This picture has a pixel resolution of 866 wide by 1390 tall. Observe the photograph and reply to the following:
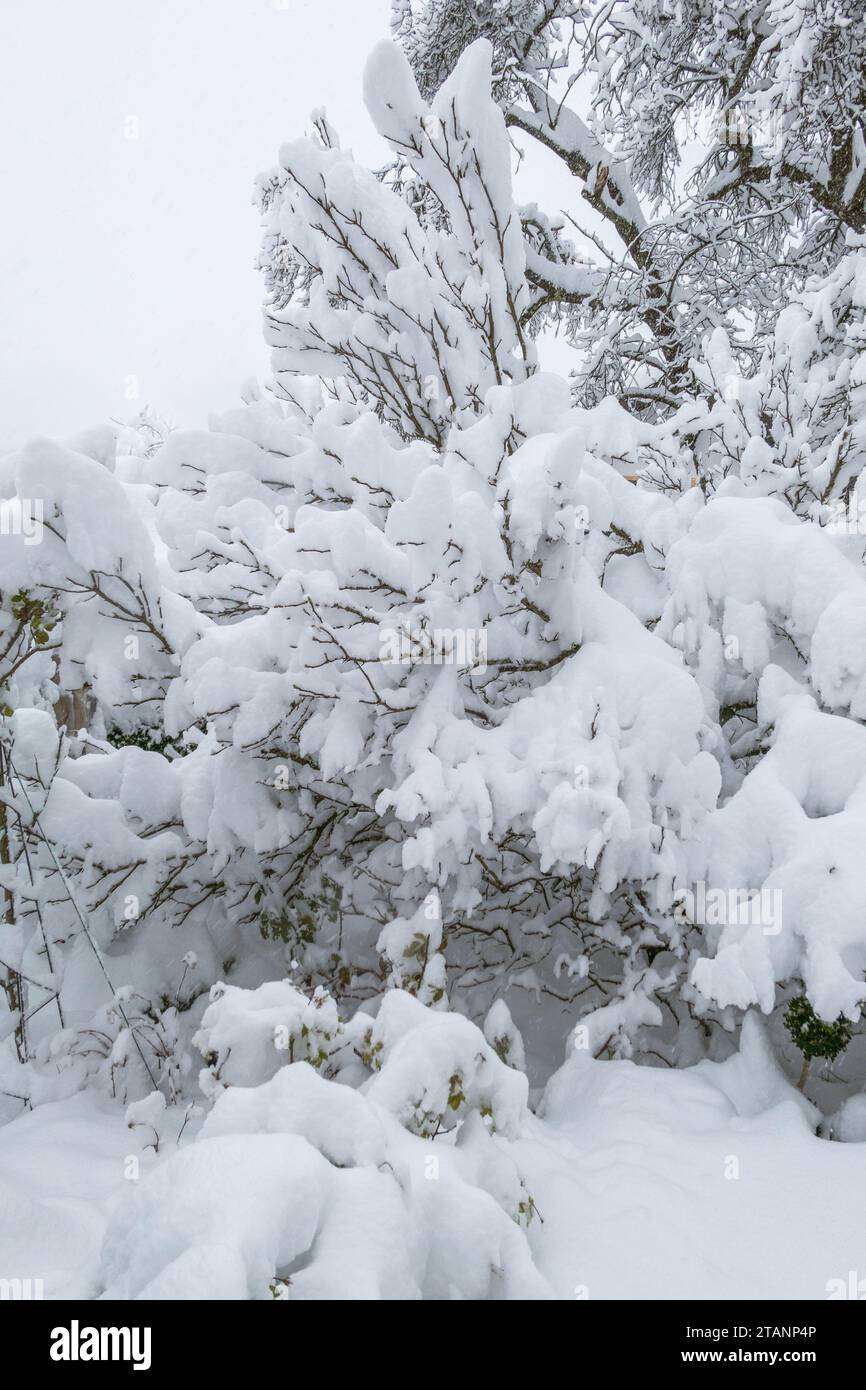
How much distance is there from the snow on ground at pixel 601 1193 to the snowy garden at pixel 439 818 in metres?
0.01

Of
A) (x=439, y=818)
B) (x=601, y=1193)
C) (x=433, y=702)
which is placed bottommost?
(x=601, y=1193)

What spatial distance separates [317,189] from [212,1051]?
366cm

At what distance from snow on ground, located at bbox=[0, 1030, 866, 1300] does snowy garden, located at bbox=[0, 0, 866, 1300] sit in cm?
1

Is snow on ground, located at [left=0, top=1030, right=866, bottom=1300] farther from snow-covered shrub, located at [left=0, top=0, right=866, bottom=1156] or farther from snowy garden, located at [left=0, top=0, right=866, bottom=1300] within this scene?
snow-covered shrub, located at [left=0, top=0, right=866, bottom=1156]

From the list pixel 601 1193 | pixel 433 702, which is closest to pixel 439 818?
pixel 433 702

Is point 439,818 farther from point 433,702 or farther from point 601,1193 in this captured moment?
point 601,1193

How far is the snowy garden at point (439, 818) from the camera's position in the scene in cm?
196

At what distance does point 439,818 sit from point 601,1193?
1183mm

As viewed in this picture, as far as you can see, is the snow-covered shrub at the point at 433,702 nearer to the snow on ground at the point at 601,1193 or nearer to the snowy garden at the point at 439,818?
the snowy garden at the point at 439,818

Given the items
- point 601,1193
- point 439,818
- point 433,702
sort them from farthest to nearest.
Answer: point 433,702, point 439,818, point 601,1193

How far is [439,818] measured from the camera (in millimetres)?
2748

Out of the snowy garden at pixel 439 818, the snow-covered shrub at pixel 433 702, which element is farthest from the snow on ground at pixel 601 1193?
the snow-covered shrub at pixel 433 702

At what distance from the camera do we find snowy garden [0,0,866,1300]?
77.3 inches

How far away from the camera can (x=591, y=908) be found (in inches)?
120
